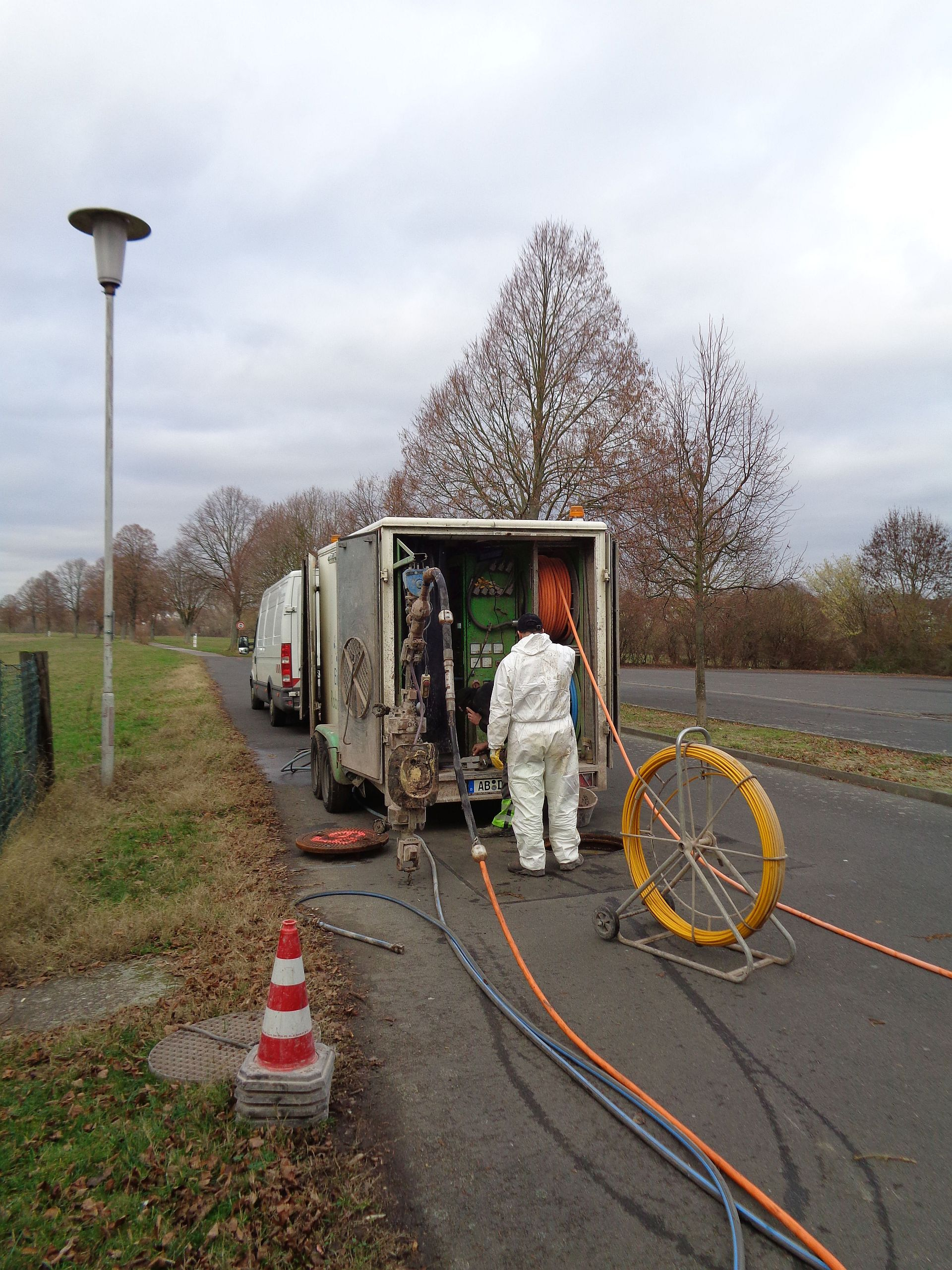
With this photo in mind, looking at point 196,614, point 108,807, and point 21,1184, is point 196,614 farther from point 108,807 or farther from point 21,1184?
point 21,1184

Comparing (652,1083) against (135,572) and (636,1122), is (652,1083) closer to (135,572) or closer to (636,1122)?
(636,1122)

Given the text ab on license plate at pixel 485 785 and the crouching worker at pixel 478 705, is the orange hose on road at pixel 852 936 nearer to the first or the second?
the text ab on license plate at pixel 485 785

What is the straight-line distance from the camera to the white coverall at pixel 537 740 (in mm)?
6164

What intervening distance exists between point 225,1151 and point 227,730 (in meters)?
12.5

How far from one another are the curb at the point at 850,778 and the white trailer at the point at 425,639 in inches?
81.2

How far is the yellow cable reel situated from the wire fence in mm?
4853

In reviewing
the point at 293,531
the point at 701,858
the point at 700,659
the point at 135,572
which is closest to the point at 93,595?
the point at 135,572

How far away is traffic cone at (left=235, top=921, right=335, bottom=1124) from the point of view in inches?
113

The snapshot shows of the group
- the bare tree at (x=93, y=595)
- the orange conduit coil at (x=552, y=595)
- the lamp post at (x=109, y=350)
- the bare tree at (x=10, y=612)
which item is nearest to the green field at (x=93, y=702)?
the lamp post at (x=109, y=350)

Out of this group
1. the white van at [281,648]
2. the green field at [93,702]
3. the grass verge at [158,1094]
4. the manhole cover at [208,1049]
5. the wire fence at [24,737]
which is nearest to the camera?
the grass verge at [158,1094]

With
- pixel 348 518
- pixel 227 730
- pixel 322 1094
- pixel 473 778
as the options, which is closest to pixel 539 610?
Result: pixel 473 778

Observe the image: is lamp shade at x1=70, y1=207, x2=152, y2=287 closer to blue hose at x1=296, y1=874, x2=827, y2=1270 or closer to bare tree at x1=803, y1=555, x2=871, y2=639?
blue hose at x1=296, y1=874, x2=827, y2=1270

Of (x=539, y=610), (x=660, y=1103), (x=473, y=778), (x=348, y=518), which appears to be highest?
(x=348, y=518)

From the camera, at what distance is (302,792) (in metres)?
9.64
